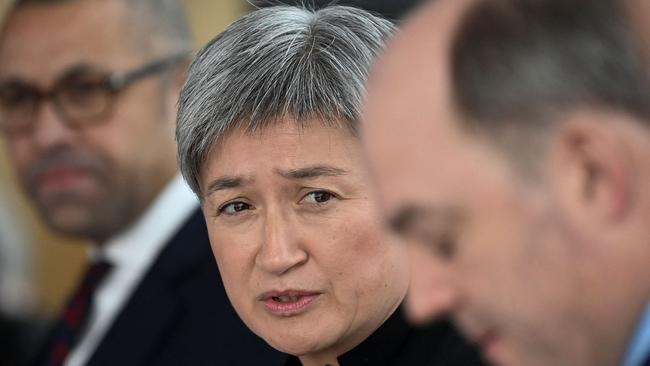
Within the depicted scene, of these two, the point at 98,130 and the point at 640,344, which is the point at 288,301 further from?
the point at 98,130

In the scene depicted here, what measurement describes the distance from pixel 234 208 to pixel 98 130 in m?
1.95

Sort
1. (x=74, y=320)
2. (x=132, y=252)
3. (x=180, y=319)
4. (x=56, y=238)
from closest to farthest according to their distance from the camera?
(x=180, y=319), (x=74, y=320), (x=132, y=252), (x=56, y=238)

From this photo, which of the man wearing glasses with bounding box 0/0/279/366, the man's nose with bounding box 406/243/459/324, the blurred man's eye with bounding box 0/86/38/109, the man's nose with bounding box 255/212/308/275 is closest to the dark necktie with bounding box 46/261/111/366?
the man wearing glasses with bounding box 0/0/279/366

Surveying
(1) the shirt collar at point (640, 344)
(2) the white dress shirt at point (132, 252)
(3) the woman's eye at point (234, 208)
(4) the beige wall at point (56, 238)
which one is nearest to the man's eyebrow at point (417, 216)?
(1) the shirt collar at point (640, 344)

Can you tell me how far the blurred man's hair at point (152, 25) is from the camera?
4.47 metres

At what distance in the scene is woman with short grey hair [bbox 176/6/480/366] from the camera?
248 centimetres

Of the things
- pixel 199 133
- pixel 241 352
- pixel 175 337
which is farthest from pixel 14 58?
pixel 199 133

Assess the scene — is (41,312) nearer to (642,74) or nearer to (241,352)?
(241,352)

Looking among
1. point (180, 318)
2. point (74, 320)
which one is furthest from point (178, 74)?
point (180, 318)

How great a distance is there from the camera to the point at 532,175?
4.76 feet

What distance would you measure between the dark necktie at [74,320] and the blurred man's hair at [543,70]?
2907mm

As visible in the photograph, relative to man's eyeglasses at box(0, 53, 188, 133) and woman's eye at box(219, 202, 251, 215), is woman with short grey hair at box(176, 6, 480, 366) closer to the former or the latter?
woman's eye at box(219, 202, 251, 215)

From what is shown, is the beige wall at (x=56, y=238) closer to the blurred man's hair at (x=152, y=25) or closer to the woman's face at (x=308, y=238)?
the blurred man's hair at (x=152, y=25)

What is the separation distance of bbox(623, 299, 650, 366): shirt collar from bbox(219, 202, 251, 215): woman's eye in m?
1.16
